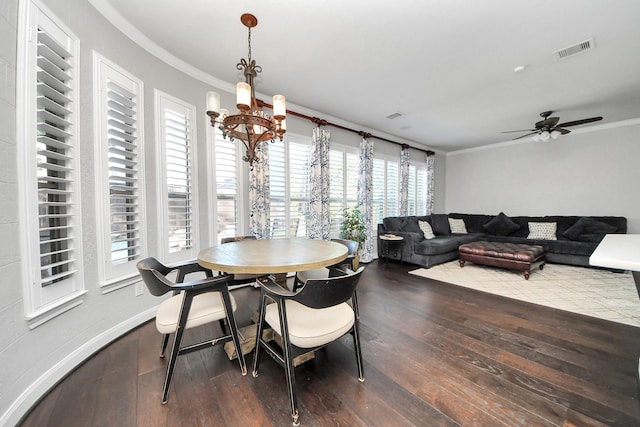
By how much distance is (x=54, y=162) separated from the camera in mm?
1693

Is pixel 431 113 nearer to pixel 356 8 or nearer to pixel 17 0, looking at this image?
pixel 356 8

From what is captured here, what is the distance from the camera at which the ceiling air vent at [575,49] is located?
2.31m

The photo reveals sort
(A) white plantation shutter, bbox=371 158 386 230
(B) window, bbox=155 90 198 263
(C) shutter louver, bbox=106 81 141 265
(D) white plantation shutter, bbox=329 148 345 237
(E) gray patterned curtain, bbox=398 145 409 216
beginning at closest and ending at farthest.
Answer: (C) shutter louver, bbox=106 81 141 265 < (B) window, bbox=155 90 198 263 < (D) white plantation shutter, bbox=329 148 345 237 < (A) white plantation shutter, bbox=371 158 386 230 < (E) gray patterned curtain, bbox=398 145 409 216

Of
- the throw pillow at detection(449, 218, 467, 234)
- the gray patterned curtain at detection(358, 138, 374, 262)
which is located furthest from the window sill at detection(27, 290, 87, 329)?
the throw pillow at detection(449, 218, 467, 234)

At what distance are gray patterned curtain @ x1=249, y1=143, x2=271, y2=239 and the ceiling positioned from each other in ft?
3.16

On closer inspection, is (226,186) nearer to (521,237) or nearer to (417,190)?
(417,190)

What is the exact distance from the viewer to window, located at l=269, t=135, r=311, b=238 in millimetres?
3641

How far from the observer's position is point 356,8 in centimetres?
192

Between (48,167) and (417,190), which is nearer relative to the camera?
(48,167)

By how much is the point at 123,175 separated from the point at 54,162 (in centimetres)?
46

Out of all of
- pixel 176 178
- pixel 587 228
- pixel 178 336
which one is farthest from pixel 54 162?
pixel 587 228

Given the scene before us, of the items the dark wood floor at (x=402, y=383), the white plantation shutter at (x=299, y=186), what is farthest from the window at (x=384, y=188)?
the dark wood floor at (x=402, y=383)

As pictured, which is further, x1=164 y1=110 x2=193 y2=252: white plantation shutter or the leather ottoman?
the leather ottoman

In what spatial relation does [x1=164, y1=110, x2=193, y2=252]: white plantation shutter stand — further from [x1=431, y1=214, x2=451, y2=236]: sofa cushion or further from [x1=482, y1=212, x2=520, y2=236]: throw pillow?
[x1=482, y1=212, x2=520, y2=236]: throw pillow
